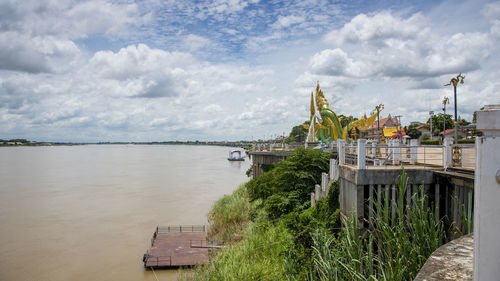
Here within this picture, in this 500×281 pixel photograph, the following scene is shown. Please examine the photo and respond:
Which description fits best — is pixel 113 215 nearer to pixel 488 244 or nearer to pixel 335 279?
→ pixel 335 279

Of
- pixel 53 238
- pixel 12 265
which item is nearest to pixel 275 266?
pixel 12 265

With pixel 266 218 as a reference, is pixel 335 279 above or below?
above

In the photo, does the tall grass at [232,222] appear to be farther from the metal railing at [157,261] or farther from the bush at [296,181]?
the metal railing at [157,261]

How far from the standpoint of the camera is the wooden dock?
52.7 ft

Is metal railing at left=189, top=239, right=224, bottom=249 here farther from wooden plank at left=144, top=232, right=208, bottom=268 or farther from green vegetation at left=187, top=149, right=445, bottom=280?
green vegetation at left=187, top=149, right=445, bottom=280

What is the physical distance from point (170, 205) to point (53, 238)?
407 inches

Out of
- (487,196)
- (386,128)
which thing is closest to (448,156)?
(487,196)

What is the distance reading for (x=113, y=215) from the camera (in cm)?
2769

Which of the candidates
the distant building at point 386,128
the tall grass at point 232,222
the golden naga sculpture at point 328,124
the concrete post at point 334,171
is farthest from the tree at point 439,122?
the concrete post at point 334,171

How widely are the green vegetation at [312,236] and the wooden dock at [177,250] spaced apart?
43.1 inches

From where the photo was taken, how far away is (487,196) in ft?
7.37

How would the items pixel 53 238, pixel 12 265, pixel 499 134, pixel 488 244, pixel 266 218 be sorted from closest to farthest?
pixel 499 134
pixel 488 244
pixel 266 218
pixel 12 265
pixel 53 238

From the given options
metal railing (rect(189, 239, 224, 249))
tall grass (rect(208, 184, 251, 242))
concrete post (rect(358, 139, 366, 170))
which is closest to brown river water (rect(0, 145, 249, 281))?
metal railing (rect(189, 239, 224, 249))

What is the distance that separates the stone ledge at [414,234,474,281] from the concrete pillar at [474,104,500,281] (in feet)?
3.90
